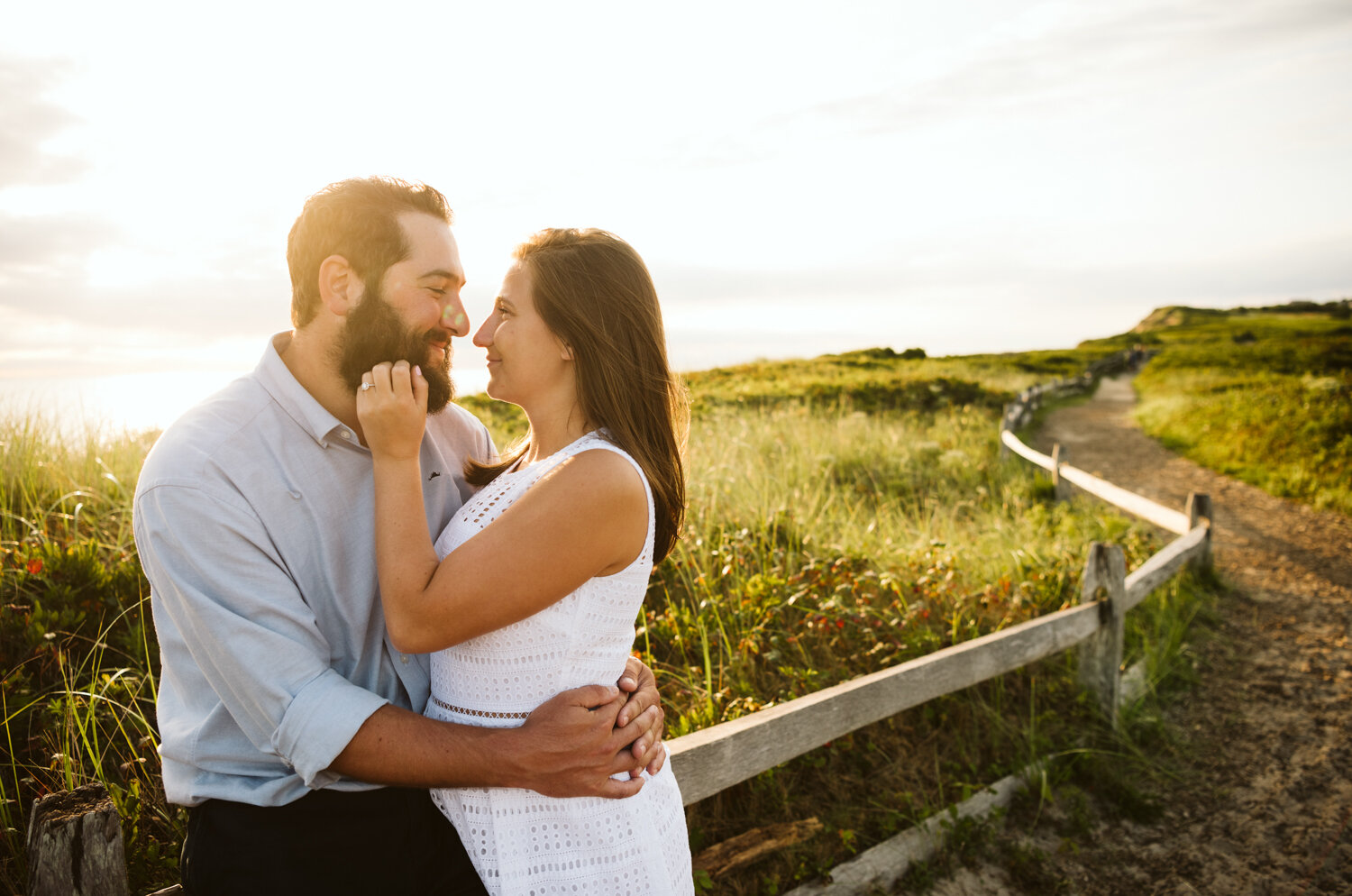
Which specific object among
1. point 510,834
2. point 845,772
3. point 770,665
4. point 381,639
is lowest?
point 845,772

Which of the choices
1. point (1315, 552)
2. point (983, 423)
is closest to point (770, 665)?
point (1315, 552)

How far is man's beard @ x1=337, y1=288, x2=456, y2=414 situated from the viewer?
6.88ft

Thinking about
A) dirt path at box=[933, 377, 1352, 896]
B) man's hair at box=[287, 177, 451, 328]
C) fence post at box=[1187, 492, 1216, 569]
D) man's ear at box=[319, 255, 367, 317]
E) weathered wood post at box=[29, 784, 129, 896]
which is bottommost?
dirt path at box=[933, 377, 1352, 896]

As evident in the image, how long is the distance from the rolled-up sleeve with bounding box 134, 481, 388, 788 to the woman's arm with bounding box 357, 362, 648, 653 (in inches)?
8.6

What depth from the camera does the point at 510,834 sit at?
5.99 ft

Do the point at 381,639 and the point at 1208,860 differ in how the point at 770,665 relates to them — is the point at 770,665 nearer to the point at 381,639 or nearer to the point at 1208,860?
the point at 1208,860

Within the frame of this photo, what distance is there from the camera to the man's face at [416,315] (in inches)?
83.0

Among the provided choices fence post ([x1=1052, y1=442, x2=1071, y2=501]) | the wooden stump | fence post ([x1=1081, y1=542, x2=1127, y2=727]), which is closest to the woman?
the wooden stump

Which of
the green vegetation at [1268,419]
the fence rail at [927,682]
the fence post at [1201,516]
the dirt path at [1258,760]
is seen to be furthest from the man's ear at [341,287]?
the green vegetation at [1268,419]

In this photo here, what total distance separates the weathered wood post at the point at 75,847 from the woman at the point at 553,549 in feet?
2.22

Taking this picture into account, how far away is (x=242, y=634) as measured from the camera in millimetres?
1676

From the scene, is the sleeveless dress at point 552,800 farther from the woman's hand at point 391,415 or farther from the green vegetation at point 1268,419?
the green vegetation at point 1268,419

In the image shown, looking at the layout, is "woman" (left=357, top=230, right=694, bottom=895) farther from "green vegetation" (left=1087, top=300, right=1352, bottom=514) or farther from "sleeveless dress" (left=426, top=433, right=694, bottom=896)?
"green vegetation" (left=1087, top=300, right=1352, bottom=514)

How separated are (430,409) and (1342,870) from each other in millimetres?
4834
